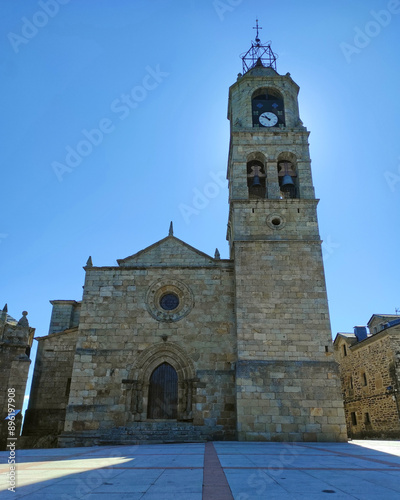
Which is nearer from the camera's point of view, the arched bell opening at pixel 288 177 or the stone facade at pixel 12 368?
the stone facade at pixel 12 368

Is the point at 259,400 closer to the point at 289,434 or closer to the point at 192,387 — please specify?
the point at 289,434

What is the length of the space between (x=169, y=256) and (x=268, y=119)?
30.2ft

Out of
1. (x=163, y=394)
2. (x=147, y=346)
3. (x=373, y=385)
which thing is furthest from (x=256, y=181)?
(x=373, y=385)

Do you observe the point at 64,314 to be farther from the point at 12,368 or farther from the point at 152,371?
the point at 152,371

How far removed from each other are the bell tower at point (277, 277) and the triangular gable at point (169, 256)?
181cm

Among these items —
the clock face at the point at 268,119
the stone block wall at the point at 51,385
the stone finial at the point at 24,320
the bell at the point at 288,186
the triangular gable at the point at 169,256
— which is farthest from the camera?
the clock face at the point at 268,119

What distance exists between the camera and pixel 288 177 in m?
18.2

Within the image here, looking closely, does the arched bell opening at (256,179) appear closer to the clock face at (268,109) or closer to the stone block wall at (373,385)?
the clock face at (268,109)

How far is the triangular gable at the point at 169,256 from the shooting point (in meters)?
17.2

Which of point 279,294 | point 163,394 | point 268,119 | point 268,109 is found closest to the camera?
point 163,394

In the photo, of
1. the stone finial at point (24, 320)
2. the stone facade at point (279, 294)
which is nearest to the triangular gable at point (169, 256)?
the stone facade at point (279, 294)

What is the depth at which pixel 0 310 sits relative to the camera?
15.5 meters

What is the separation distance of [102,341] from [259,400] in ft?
22.0

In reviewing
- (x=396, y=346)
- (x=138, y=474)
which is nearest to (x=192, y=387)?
(x=138, y=474)
